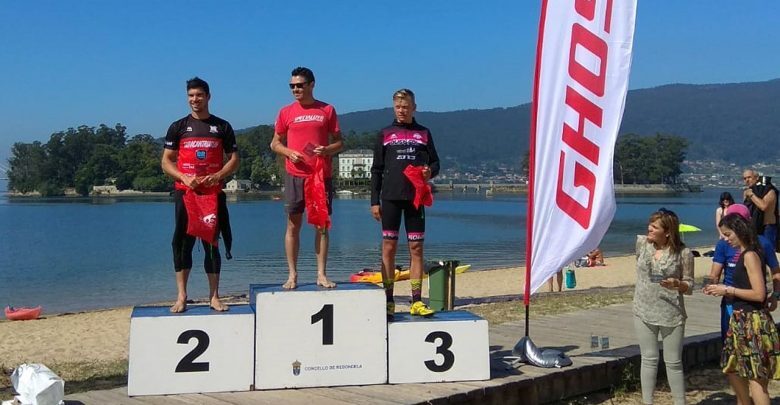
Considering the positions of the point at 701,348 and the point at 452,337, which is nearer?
the point at 452,337

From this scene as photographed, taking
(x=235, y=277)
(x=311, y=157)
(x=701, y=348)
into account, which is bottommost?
(x=235, y=277)

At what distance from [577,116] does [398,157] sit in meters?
1.38

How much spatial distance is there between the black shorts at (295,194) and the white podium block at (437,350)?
3.89ft

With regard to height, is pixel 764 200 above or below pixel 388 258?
above

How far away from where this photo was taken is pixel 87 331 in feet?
41.8

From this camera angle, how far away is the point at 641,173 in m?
179

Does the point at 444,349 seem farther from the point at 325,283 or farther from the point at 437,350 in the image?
the point at 325,283

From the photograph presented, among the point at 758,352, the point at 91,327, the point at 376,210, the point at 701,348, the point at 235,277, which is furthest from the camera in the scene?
the point at 235,277

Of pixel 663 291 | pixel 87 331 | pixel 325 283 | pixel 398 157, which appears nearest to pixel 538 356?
pixel 663 291

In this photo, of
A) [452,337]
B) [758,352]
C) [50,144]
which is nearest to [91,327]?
[452,337]

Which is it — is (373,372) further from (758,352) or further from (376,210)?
(758,352)

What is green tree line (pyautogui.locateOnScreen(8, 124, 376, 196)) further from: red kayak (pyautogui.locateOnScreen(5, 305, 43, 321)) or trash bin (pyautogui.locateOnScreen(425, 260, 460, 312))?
trash bin (pyautogui.locateOnScreen(425, 260, 460, 312))

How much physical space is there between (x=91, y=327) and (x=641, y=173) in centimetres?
17860

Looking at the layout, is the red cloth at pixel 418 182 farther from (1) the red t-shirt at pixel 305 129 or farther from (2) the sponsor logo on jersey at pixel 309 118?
(2) the sponsor logo on jersey at pixel 309 118
